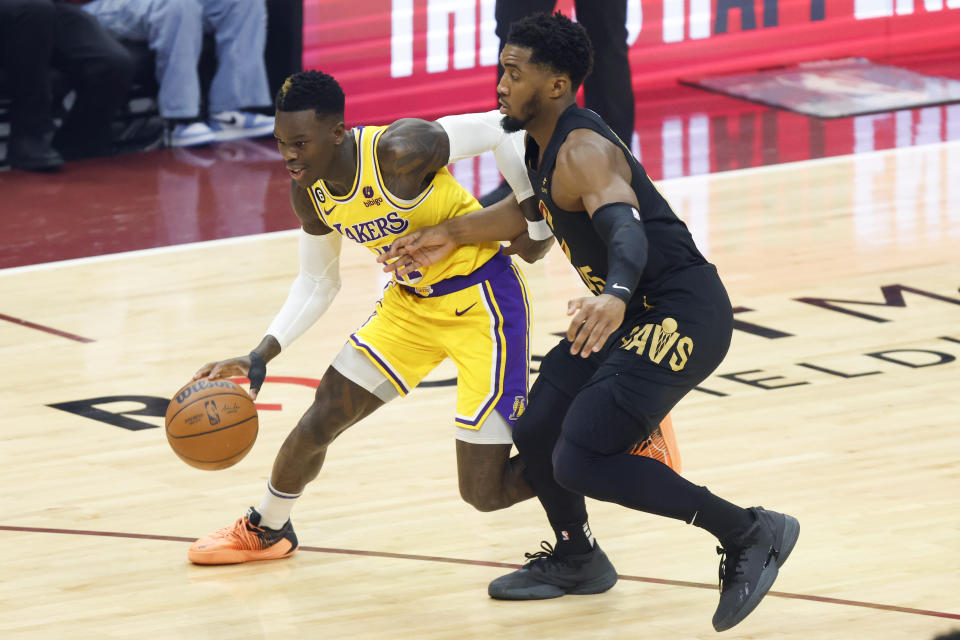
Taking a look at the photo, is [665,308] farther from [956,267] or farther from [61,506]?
[956,267]

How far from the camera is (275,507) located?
15.6ft

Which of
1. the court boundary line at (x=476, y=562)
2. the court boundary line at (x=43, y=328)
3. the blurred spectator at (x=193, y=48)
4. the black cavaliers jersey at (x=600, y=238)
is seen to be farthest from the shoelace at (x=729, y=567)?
the blurred spectator at (x=193, y=48)

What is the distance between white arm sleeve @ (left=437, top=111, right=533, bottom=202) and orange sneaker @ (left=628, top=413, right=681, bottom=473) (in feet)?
2.70

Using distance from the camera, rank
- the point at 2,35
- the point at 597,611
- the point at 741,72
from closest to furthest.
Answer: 1. the point at 597,611
2. the point at 2,35
3. the point at 741,72

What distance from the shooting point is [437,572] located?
15.4ft

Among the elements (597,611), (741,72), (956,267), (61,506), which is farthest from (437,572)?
(741,72)

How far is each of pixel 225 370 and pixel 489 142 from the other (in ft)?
3.26

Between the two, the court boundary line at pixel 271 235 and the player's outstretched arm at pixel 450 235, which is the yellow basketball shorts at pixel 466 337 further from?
the court boundary line at pixel 271 235

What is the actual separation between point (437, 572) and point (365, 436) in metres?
1.36

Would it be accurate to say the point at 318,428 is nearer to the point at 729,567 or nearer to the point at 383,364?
the point at 383,364

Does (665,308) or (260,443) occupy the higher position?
(665,308)

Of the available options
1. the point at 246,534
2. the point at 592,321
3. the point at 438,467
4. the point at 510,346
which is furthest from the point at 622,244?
the point at 438,467

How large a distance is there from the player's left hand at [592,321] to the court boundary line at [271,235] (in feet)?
17.0

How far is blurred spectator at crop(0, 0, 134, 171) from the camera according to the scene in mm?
9641
